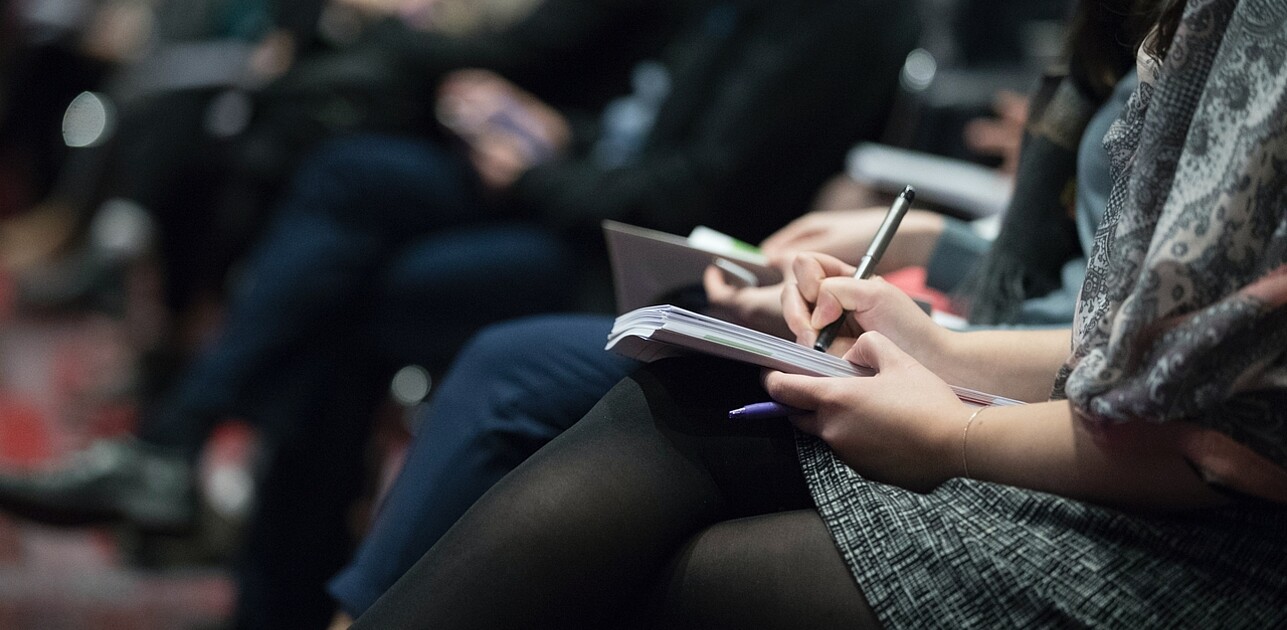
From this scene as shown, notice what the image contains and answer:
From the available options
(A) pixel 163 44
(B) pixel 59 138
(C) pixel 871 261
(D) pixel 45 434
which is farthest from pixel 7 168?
(C) pixel 871 261

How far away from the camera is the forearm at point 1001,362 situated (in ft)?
2.64

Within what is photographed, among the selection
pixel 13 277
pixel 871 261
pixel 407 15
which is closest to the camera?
pixel 871 261

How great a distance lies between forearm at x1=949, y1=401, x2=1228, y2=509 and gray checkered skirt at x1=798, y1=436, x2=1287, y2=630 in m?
0.01

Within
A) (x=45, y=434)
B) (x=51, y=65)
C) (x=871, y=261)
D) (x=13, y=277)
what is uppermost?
(x=871, y=261)

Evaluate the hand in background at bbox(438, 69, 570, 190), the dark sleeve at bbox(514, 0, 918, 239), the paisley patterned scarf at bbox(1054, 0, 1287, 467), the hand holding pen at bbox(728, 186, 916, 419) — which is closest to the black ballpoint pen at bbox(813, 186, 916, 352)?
the hand holding pen at bbox(728, 186, 916, 419)

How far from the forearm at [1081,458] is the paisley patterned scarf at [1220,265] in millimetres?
23

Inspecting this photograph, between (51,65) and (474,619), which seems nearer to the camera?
(474,619)

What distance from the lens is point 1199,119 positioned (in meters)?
0.60

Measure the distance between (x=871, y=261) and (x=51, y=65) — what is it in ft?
10.0

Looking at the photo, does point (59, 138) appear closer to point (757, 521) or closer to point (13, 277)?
point (13, 277)

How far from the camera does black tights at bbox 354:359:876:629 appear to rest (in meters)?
0.66

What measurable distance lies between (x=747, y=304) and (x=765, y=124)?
659mm

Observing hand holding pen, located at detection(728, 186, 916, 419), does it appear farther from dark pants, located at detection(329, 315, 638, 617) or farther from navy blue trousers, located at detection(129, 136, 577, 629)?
navy blue trousers, located at detection(129, 136, 577, 629)

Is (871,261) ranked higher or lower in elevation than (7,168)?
higher
